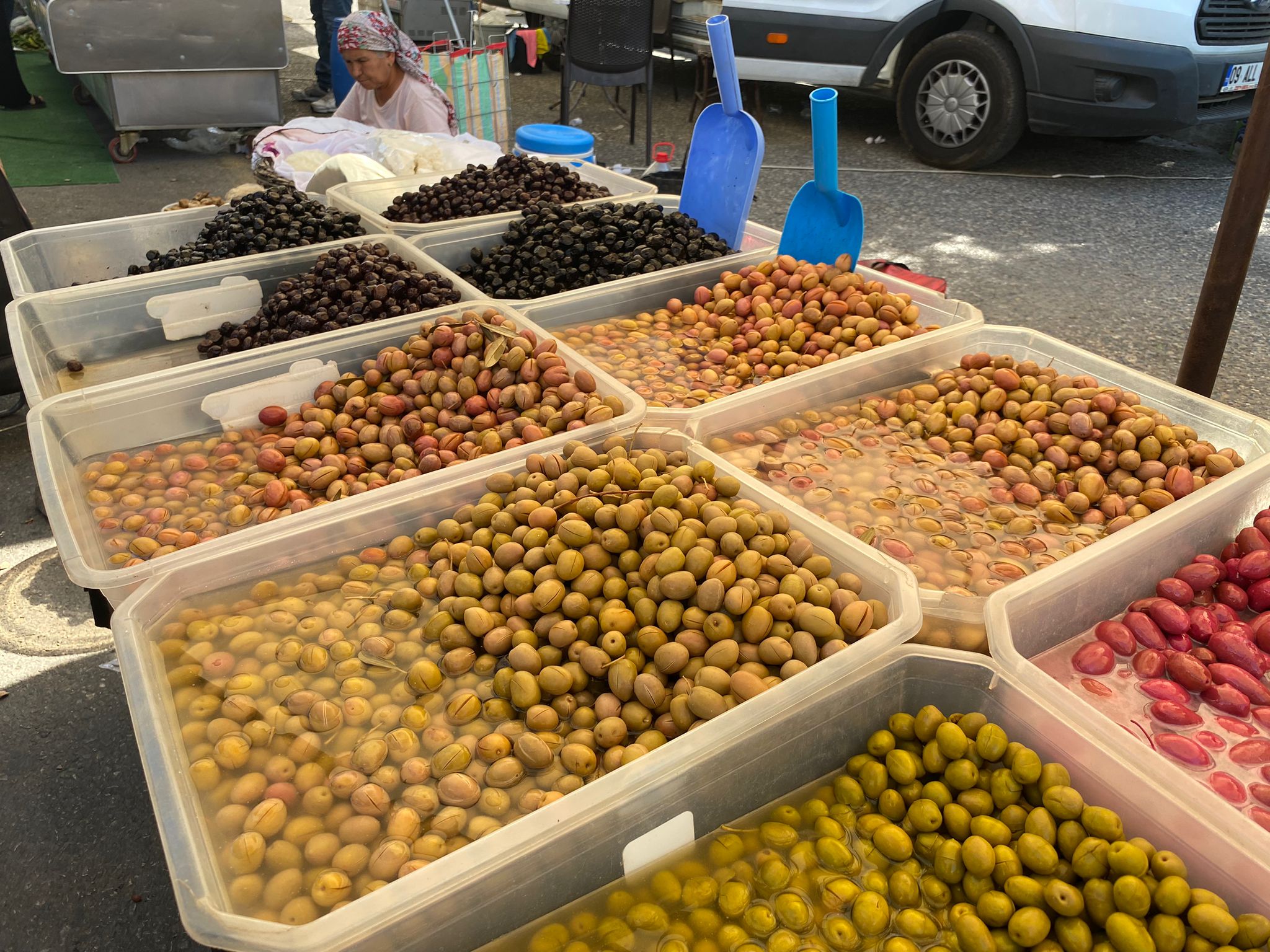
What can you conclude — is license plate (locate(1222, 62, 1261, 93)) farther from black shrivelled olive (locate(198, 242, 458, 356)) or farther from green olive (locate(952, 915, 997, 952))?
green olive (locate(952, 915, 997, 952))

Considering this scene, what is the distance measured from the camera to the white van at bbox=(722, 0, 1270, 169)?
5.58m

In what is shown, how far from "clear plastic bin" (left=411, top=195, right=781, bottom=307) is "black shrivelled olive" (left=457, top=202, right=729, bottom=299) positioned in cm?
5

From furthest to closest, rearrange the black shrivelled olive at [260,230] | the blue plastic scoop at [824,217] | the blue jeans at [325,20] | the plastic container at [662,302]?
the blue jeans at [325,20] → the black shrivelled olive at [260,230] → the blue plastic scoop at [824,217] → the plastic container at [662,302]

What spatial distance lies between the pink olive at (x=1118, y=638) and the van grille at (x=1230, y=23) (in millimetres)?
5634

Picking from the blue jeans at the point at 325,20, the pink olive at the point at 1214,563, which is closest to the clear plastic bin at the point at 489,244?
the pink olive at the point at 1214,563

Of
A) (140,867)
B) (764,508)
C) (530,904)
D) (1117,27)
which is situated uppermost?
(1117,27)

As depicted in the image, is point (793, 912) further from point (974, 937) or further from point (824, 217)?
point (824, 217)

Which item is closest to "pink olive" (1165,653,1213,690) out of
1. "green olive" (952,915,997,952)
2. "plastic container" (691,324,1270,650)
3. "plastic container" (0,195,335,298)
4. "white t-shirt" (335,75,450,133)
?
"plastic container" (691,324,1270,650)

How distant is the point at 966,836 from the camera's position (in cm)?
123

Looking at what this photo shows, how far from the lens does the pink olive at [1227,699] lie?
1.42 meters

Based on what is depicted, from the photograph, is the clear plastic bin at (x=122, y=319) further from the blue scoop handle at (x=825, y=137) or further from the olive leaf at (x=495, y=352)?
the blue scoop handle at (x=825, y=137)

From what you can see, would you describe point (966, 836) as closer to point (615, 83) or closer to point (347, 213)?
point (347, 213)

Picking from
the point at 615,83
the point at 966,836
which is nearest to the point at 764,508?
the point at 966,836

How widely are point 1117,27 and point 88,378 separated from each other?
6035 mm
